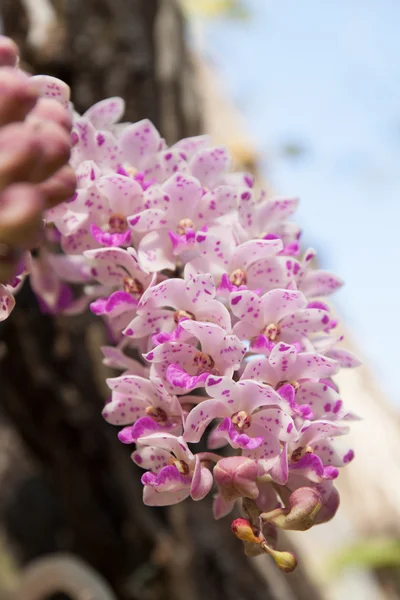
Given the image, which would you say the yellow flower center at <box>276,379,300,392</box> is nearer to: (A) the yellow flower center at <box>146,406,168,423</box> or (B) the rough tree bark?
(A) the yellow flower center at <box>146,406,168,423</box>

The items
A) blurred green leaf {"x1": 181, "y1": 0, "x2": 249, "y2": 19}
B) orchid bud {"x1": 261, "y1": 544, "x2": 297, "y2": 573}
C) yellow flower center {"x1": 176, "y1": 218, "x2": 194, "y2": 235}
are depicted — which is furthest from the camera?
blurred green leaf {"x1": 181, "y1": 0, "x2": 249, "y2": 19}

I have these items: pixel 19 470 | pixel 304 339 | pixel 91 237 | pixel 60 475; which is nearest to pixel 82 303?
pixel 91 237

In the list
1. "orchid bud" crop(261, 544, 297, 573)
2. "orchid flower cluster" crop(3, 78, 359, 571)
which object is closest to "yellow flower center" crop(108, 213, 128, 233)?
"orchid flower cluster" crop(3, 78, 359, 571)

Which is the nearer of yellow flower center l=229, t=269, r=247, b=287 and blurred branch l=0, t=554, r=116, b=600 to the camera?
yellow flower center l=229, t=269, r=247, b=287

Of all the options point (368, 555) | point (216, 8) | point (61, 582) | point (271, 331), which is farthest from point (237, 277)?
point (216, 8)

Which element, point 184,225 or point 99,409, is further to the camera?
point 99,409

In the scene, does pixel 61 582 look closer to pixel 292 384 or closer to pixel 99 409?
pixel 99 409
